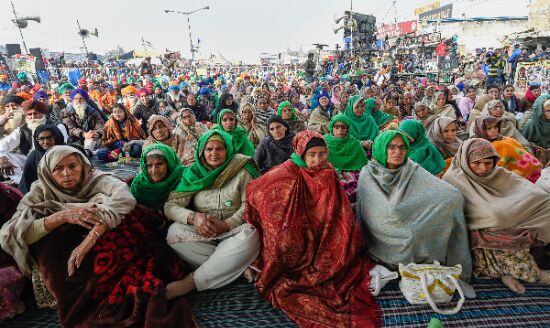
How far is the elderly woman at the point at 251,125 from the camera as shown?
225 inches

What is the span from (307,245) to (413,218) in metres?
0.74

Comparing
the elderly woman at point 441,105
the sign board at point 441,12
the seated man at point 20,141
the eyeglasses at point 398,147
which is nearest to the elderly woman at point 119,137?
the seated man at point 20,141

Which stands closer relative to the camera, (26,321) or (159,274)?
(26,321)

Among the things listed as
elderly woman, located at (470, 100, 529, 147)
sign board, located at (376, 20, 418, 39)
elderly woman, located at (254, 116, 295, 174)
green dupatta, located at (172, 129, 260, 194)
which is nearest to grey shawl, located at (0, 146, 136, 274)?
green dupatta, located at (172, 129, 260, 194)

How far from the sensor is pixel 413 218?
2291 millimetres

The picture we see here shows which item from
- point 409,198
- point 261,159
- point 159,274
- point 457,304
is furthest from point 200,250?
point 261,159

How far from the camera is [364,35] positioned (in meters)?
24.3

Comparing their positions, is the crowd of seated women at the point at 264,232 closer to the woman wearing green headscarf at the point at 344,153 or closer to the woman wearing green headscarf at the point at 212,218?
the woman wearing green headscarf at the point at 212,218

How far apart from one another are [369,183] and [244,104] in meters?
3.71

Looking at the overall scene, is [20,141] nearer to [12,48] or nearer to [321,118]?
[321,118]

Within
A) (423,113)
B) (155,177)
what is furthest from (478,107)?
(155,177)

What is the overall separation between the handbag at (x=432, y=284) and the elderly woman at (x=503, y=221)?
35cm

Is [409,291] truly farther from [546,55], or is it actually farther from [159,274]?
[546,55]

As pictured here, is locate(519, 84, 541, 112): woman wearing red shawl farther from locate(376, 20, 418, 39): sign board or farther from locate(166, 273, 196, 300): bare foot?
locate(376, 20, 418, 39): sign board
